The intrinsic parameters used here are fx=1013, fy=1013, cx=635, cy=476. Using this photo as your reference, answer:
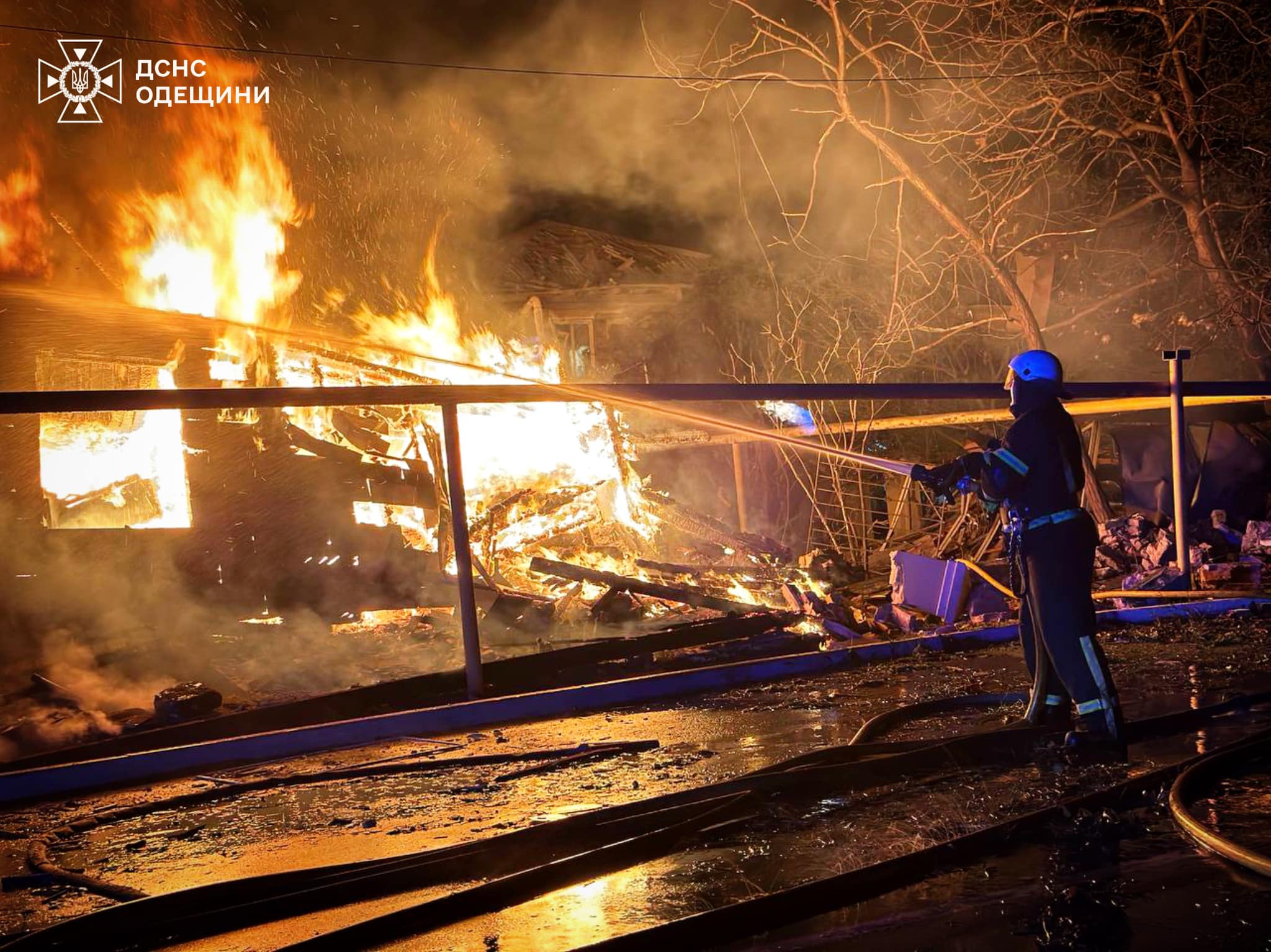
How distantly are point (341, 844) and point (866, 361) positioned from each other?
13.5 metres

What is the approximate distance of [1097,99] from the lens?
39.5 ft

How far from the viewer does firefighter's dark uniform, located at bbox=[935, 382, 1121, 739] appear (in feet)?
12.7

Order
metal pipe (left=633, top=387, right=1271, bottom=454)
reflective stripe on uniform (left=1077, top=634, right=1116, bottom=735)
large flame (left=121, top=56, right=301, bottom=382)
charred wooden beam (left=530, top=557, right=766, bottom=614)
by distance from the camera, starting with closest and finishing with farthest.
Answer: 1. reflective stripe on uniform (left=1077, top=634, right=1116, bottom=735)
2. charred wooden beam (left=530, top=557, right=766, bottom=614)
3. metal pipe (left=633, top=387, right=1271, bottom=454)
4. large flame (left=121, top=56, right=301, bottom=382)

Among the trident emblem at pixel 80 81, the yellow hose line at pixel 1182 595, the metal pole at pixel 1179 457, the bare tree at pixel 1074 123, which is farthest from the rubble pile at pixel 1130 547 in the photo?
the trident emblem at pixel 80 81

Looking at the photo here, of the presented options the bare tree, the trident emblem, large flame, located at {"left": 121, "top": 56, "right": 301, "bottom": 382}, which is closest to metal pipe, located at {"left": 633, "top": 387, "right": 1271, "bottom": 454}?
the bare tree

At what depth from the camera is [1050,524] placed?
154 inches

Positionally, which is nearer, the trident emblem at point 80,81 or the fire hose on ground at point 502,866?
the fire hose on ground at point 502,866

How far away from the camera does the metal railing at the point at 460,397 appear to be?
3.87 metres

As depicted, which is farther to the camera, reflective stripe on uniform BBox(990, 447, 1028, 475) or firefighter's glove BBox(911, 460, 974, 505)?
firefighter's glove BBox(911, 460, 974, 505)

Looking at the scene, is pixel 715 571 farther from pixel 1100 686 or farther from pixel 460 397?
pixel 1100 686

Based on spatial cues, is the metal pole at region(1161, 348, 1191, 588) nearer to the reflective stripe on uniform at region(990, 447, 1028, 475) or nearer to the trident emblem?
the reflective stripe on uniform at region(990, 447, 1028, 475)

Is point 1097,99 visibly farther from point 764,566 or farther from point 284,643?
point 284,643

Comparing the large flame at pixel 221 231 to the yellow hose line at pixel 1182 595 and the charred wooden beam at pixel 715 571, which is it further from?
the yellow hose line at pixel 1182 595

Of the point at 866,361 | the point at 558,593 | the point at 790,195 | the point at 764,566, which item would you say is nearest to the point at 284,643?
the point at 558,593
